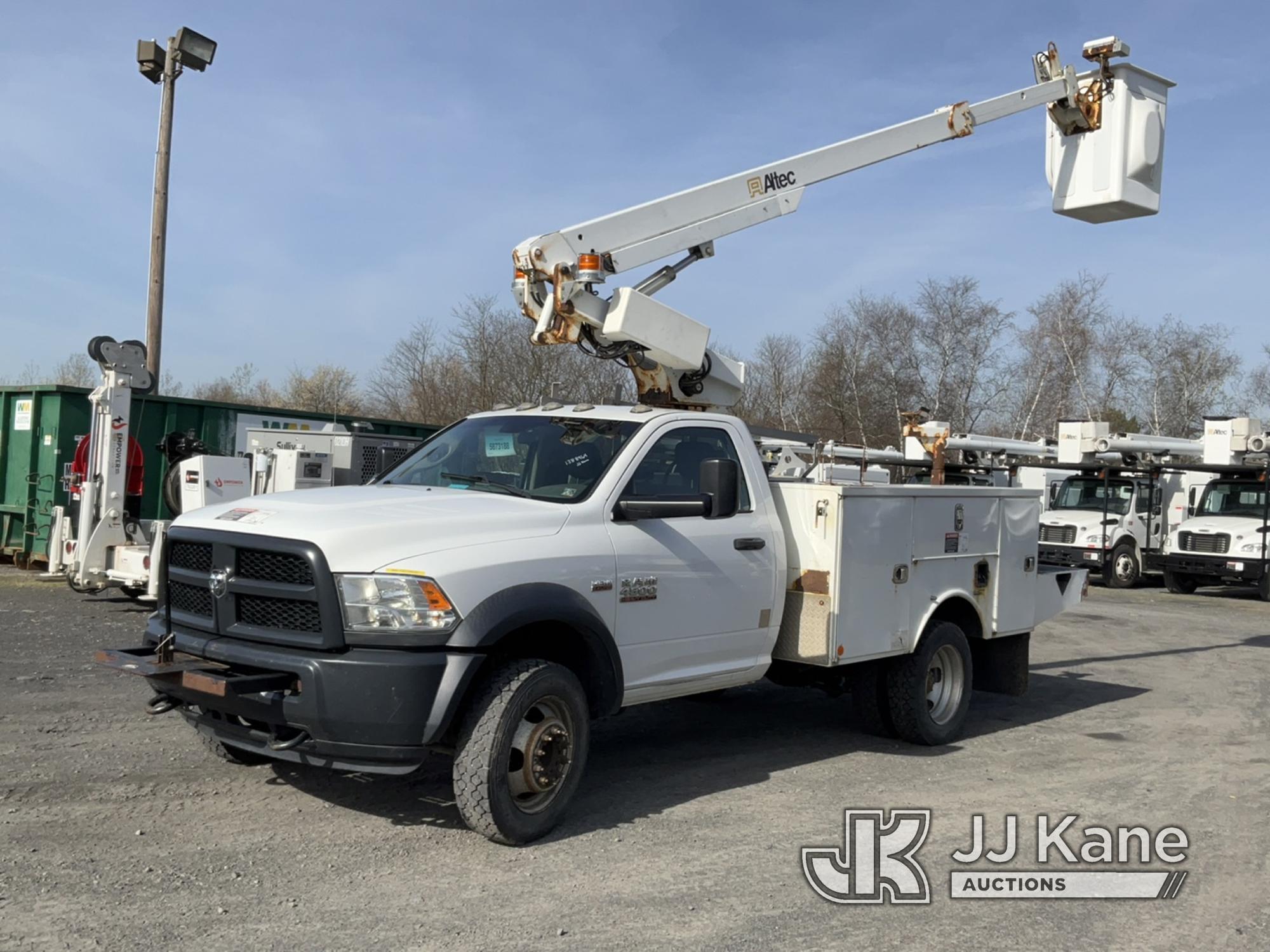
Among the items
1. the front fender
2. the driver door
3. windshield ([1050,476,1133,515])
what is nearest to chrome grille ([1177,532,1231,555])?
windshield ([1050,476,1133,515])

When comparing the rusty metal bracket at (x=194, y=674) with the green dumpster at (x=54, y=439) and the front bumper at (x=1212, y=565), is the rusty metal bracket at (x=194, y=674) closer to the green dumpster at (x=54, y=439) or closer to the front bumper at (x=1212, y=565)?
Result: the green dumpster at (x=54, y=439)

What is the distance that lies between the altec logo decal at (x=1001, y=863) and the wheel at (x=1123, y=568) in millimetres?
17973

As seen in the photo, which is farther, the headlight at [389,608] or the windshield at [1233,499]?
the windshield at [1233,499]

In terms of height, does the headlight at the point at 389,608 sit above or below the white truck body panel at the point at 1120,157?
below

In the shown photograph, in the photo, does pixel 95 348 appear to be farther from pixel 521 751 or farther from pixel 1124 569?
pixel 1124 569

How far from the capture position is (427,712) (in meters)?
4.71

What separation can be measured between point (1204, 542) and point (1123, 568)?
173 cm

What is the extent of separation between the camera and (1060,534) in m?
23.2

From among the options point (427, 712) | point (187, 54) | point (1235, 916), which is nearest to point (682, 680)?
point (427, 712)

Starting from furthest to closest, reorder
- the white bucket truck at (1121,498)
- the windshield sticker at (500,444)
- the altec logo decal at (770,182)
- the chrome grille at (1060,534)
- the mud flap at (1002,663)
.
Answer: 1. the chrome grille at (1060,534)
2. the white bucket truck at (1121,498)
3. the altec logo decal at (770,182)
4. the mud flap at (1002,663)
5. the windshield sticker at (500,444)

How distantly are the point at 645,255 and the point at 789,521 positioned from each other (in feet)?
7.59

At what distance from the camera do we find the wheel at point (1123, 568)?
2255 centimetres

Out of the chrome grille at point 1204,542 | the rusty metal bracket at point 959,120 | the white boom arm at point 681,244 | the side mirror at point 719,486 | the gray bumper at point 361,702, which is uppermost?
the rusty metal bracket at point 959,120

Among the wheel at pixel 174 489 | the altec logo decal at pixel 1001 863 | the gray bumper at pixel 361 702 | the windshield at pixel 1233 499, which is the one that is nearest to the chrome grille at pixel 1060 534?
the windshield at pixel 1233 499
